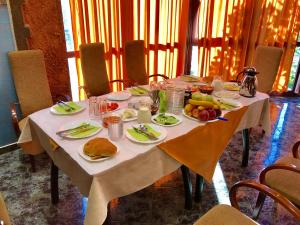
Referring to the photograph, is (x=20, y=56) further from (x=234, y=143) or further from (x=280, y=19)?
(x=280, y=19)

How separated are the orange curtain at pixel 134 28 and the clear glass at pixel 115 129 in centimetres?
174

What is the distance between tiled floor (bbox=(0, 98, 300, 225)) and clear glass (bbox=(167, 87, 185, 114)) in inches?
27.7

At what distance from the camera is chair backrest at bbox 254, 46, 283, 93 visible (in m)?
2.59

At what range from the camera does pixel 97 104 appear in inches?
63.6

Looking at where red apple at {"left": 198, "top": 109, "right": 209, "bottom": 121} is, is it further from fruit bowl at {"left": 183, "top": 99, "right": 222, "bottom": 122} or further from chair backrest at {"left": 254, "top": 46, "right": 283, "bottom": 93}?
chair backrest at {"left": 254, "top": 46, "right": 283, "bottom": 93}

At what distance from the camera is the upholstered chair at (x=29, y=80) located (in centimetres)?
219

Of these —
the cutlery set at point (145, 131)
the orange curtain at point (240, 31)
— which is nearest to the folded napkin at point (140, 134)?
the cutlery set at point (145, 131)

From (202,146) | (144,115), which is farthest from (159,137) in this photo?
(202,146)

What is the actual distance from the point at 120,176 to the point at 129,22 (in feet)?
7.71

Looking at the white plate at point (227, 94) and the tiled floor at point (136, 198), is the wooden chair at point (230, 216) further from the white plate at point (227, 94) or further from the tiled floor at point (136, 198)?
the white plate at point (227, 94)

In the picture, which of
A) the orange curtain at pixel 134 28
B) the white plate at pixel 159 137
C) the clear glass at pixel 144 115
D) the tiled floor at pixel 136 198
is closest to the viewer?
the white plate at pixel 159 137

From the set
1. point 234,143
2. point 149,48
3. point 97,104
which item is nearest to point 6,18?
point 97,104

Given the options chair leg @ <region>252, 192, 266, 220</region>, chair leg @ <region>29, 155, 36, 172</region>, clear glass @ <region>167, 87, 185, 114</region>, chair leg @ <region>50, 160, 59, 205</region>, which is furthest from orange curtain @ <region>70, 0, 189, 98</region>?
chair leg @ <region>252, 192, 266, 220</region>

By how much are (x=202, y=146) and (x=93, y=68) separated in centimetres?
153
